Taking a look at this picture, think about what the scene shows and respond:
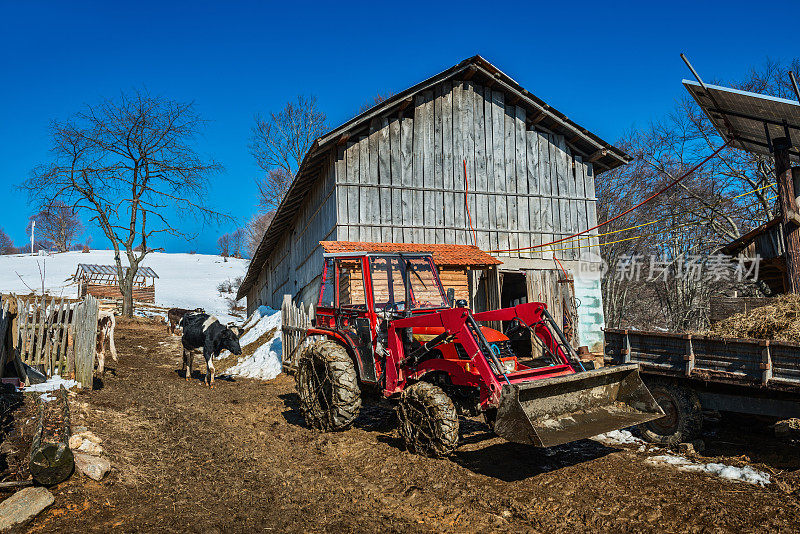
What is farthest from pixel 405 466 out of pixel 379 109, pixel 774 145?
pixel 379 109

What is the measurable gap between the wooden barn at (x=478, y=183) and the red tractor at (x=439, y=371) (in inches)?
245

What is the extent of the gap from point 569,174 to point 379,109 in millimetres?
6251

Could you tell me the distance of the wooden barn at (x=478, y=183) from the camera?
13844 millimetres

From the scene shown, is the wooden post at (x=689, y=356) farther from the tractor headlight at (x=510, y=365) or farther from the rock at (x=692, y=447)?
the tractor headlight at (x=510, y=365)

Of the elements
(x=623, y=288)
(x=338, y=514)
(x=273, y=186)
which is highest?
(x=273, y=186)

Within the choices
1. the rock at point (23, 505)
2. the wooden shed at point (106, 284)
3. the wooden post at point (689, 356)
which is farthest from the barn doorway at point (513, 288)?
the wooden shed at point (106, 284)

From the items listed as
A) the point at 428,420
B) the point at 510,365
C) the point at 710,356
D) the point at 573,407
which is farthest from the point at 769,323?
the point at 428,420

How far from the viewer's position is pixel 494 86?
15227 millimetres

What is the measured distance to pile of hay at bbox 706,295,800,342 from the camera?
20.0 ft

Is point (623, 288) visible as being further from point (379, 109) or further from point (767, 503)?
point (767, 503)

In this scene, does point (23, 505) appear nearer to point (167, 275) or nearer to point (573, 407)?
point (573, 407)

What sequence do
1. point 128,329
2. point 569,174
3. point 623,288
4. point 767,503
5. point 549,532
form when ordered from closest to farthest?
point 549,532, point 767,503, point 569,174, point 128,329, point 623,288

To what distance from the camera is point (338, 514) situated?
4.50 m

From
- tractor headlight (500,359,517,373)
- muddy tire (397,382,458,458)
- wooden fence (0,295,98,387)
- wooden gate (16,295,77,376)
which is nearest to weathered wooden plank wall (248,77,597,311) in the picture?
wooden fence (0,295,98,387)
